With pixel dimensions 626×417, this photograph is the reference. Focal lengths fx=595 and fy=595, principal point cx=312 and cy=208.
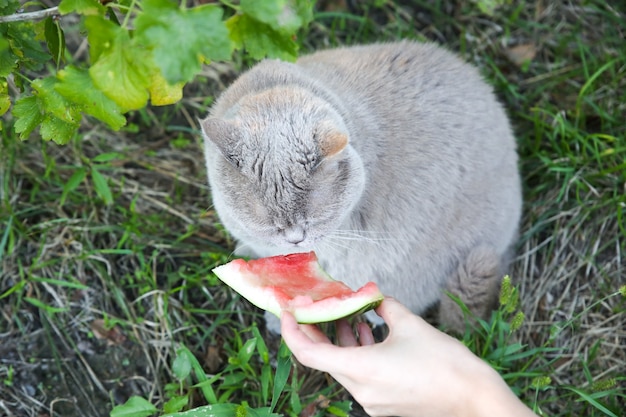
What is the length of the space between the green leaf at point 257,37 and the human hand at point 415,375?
0.81 metres

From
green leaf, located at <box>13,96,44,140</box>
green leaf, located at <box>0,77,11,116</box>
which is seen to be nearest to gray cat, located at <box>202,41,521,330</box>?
green leaf, located at <box>13,96,44,140</box>

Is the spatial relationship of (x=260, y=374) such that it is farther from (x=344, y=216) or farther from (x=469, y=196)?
(x=469, y=196)

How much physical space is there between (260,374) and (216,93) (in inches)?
63.9

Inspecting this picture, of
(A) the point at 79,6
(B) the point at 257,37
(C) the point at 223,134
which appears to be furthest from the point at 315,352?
(A) the point at 79,6

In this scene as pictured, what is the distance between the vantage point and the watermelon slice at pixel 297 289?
75.7 inches

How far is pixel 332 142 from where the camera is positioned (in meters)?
1.96

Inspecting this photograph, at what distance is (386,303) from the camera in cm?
196

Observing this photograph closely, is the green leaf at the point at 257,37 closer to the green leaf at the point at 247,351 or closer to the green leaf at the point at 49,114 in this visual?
the green leaf at the point at 49,114

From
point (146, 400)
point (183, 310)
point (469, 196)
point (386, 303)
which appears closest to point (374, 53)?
point (469, 196)

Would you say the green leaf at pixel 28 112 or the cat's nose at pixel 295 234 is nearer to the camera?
the green leaf at pixel 28 112

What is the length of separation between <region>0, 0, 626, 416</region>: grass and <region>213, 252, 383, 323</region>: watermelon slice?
44 cm

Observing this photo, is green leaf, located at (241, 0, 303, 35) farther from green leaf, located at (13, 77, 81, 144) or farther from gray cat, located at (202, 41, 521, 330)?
green leaf, located at (13, 77, 81, 144)

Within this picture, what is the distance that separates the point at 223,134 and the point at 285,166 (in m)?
0.24

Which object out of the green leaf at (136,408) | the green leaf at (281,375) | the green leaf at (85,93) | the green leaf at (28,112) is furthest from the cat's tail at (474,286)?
the green leaf at (28,112)
